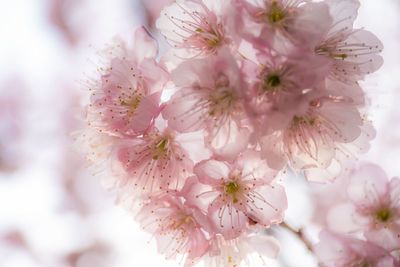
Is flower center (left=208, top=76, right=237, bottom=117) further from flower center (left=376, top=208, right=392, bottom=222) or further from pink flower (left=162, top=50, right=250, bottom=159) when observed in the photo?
flower center (left=376, top=208, right=392, bottom=222)

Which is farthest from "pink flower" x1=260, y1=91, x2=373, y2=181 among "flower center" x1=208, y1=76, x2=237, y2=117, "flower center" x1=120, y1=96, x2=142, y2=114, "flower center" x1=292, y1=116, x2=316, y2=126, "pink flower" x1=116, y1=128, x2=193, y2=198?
"flower center" x1=120, y1=96, x2=142, y2=114

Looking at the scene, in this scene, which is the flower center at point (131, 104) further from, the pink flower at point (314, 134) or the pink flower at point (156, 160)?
the pink flower at point (314, 134)

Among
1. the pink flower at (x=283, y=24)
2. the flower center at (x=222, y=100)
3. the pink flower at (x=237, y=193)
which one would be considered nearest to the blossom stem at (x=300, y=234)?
the pink flower at (x=237, y=193)

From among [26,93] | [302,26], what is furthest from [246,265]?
[26,93]

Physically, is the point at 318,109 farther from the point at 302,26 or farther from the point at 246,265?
the point at 246,265

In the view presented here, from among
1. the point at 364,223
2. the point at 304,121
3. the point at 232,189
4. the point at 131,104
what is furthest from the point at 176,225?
the point at 364,223

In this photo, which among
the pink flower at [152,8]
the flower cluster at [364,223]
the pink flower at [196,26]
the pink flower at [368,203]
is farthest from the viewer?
the pink flower at [152,8]

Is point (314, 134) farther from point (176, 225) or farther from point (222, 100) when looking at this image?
point (176, 225)
